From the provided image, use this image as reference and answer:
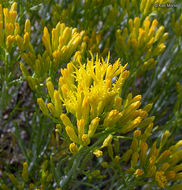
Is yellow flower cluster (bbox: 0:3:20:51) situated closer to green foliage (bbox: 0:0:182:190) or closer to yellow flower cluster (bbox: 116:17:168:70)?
green foliage (bbox: 0:0:182:190)

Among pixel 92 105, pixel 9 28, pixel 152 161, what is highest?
pixel 9 28

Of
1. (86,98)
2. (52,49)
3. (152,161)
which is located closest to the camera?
(86,98)

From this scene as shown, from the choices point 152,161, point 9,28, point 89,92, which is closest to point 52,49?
point 9,28

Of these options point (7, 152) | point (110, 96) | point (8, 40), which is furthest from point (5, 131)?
point (110, 96)

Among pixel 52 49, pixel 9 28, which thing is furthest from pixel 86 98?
pixel 9 28

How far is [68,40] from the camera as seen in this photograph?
5.28 feet

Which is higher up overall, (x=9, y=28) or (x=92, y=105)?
(x=9, y=28)

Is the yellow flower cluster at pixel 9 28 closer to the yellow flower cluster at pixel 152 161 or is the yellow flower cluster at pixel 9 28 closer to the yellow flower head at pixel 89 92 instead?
the yellow flower head at pixel 89 92

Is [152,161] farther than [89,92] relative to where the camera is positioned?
Yes

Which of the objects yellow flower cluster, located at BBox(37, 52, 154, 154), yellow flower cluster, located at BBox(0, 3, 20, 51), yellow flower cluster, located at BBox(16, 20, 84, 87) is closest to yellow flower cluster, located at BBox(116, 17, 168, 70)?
yellow flower cluster, located at BBox(16, 20, 84, 87)

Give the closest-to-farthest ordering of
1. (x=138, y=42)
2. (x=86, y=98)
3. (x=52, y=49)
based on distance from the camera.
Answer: (x=86, y=98), (x=52, y=49), (x=138, y=42)

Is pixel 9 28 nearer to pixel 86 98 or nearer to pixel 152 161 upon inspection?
pixel 86 98

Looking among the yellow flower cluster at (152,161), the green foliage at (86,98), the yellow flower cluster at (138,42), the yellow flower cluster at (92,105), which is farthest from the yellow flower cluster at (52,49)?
the yellow flower cluster at (152,161)

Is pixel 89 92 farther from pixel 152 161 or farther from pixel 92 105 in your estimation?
pixel 152 161
